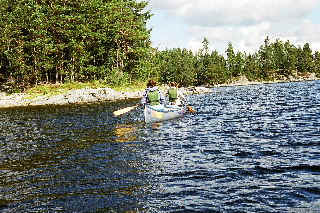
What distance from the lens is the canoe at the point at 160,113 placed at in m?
23.7

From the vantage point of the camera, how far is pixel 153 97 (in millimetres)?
24438

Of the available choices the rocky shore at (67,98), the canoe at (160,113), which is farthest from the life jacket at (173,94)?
the rocky shore at (67,98)

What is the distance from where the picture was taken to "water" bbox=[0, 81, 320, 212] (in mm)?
8445

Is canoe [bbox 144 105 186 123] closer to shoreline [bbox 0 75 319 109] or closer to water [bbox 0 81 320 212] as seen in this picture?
water [bbox 0 81 320 212]

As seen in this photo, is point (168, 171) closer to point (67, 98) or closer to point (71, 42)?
point (67, 98)

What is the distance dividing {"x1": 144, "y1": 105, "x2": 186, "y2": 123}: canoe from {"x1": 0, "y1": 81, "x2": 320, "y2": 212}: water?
142 inches

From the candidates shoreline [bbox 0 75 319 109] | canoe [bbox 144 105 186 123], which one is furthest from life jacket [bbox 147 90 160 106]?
shoreline [bbox 0 75 319 109]

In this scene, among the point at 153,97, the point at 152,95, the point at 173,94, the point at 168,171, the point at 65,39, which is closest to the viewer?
the point at 168,171

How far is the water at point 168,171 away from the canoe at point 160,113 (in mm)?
3613

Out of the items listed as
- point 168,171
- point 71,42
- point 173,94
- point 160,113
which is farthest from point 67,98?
point 168,171

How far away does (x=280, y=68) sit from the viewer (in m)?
179

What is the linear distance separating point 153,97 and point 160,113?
125 cm

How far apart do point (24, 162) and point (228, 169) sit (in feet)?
27.2

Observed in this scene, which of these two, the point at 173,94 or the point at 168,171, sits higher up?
the point at 173,94
